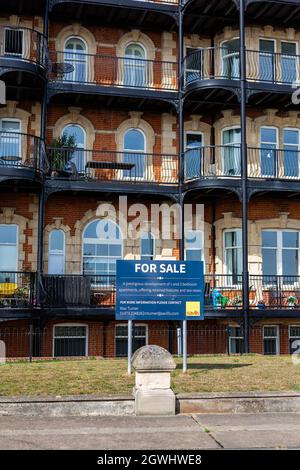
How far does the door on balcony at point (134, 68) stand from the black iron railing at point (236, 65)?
4.66 feet

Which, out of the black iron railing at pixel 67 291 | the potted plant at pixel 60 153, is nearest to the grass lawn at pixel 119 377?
the black iron railing at pixel 67 291

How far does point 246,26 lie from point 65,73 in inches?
256

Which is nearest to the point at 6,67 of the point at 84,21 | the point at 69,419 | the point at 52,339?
the point at 84,21

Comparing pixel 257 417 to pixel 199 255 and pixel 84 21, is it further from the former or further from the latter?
pixel 84 21

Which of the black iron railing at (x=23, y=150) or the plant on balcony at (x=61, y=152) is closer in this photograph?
the black iron railing at (x=23, y=150)

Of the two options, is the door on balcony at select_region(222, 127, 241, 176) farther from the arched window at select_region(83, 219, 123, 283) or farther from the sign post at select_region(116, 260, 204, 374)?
the sign post at select_region(116, 260, 204, 374)

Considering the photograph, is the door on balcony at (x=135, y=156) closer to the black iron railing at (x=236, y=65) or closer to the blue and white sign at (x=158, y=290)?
the black iron railing at (x=236, y=65)

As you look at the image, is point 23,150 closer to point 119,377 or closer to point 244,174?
point 244,174

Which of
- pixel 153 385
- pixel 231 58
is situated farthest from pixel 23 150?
pixel 153 385

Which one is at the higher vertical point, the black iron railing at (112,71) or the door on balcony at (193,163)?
the black iron railing at (112,71)

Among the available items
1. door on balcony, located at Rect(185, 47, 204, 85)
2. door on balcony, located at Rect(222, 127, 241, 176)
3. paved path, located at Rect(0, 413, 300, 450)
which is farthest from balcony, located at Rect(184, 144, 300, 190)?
paved path, located at Rect(0, 413, 300, 450)

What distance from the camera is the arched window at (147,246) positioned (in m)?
19.9

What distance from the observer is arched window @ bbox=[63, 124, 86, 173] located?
19.5 meters

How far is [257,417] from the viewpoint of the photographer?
9.22m
